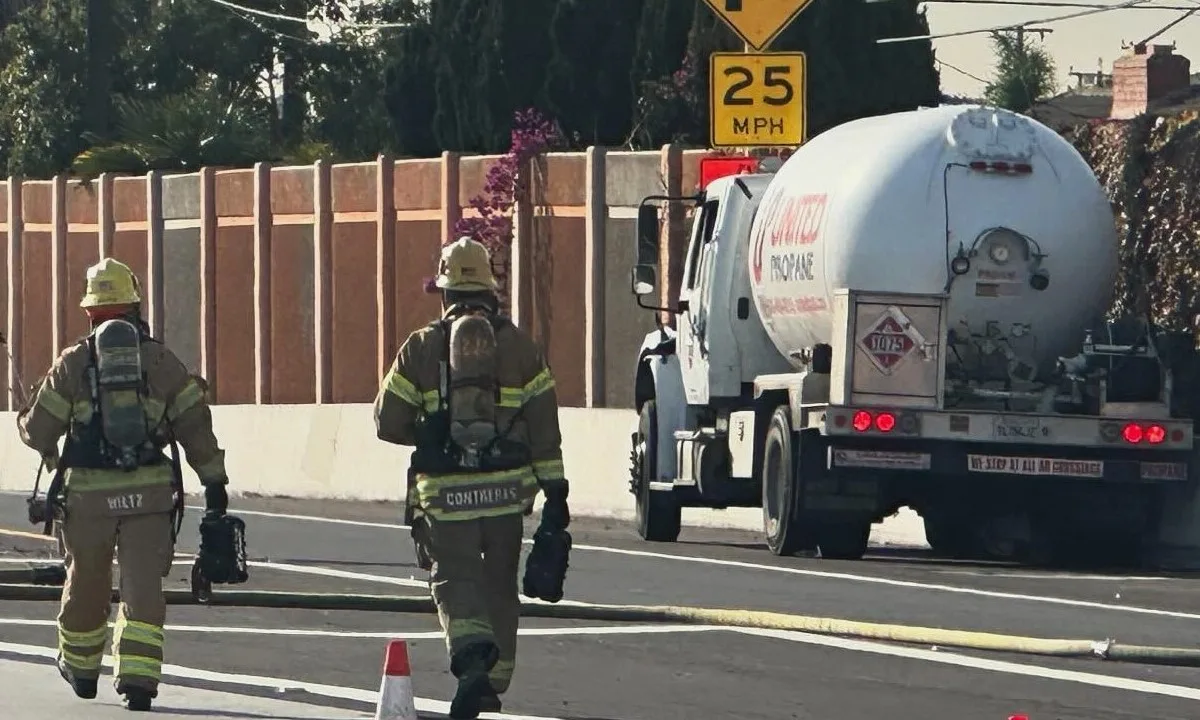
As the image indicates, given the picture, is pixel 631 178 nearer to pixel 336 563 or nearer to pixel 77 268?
pixel 336 563

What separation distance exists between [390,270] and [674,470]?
12.6 meters

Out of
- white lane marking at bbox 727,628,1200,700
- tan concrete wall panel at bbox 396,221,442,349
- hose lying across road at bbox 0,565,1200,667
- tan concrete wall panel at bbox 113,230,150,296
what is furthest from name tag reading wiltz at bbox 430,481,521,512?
tan concrete wall panel at bbox 113,230,150,296

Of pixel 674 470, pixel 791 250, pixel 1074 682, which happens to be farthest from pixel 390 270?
pixel 1074 682

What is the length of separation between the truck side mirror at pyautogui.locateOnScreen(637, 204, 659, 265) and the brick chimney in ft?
111

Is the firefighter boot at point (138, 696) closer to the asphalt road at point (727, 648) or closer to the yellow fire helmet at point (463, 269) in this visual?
the asphalt road at point (727, 648)

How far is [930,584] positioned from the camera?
1777 cm

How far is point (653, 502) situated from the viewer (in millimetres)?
23297

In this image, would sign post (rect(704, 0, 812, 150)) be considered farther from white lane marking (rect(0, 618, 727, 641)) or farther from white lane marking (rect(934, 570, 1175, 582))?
white lane marking (rect(0, 618, 727, 641))

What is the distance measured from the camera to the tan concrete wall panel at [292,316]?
37219 mm

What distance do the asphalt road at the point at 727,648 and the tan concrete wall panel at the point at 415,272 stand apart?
14036mm

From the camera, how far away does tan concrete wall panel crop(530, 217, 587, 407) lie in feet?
105

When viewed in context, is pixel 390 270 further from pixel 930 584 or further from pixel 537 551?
pixel 537 551

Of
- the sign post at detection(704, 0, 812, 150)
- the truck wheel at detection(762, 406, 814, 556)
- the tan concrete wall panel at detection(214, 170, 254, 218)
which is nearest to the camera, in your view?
the truck wheel at detection(762, 406, 814, 556)

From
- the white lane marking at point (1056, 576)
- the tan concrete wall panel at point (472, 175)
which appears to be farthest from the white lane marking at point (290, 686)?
the tan concrete wall panel at point (472, 175)
